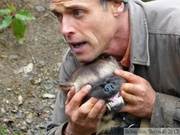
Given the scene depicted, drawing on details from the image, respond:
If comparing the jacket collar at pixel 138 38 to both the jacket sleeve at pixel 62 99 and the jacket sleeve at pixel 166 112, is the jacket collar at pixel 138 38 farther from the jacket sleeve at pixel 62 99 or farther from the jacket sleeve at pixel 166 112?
the jacket sleeve at pixel 62 99

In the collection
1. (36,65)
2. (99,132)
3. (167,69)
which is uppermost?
(167,69)

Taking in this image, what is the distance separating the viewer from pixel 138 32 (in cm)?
Answer: 301

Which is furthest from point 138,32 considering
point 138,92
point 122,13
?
point 138,92

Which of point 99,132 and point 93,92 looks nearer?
point 93,92

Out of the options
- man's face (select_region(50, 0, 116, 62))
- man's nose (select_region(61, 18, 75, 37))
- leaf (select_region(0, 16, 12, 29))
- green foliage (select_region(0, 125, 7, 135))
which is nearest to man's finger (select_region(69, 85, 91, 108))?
man's face (select_region(50, 0, 116, 62))

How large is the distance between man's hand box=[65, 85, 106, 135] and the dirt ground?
4.71 ft

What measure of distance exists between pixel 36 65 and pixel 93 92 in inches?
86.7

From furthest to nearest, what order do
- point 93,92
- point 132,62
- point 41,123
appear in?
point 41,123
point 132,62
point 93,92

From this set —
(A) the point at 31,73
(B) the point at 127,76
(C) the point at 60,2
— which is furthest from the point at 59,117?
(A) the point at 31,73

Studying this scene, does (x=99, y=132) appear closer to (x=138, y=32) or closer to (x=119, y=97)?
(x=119, y=97)

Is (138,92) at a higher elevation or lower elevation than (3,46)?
higher

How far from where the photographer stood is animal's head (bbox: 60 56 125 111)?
265 cm

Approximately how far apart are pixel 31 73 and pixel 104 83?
7.06 feet

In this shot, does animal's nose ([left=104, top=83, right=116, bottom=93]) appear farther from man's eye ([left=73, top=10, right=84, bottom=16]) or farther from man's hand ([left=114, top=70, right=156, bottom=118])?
man's eye ([left=73, top=10, right=84, bottom=16])
